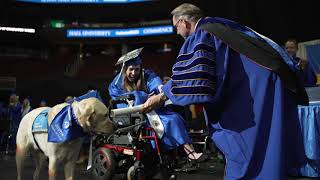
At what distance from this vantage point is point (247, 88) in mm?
1988

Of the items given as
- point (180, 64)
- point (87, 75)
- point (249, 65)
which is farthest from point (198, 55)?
point (87, 75)

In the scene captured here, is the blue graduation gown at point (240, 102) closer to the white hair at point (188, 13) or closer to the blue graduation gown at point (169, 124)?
the white hair at point (188, 13)

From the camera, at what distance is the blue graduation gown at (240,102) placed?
1.92 m

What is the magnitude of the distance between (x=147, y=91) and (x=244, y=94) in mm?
3108

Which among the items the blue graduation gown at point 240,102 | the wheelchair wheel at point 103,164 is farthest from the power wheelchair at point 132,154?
the blue graduation gown at point 240,102

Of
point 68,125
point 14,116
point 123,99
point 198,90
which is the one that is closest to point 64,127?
point 68,125

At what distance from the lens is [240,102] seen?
1991 millimetres

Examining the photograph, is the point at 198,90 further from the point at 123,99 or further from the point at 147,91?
the point at 147,91

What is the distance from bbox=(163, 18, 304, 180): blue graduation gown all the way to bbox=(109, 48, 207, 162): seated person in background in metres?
2.56

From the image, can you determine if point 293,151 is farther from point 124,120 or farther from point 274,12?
point 274,12

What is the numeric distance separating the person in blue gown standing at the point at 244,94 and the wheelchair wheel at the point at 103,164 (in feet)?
10.8

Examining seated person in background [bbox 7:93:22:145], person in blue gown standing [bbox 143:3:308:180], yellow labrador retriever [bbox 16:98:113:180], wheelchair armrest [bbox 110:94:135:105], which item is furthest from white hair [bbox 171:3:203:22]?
seated person in background [bbox 7:93:22:145]

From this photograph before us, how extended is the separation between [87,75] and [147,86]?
16707 millimetres

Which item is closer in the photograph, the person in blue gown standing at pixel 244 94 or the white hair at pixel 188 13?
the person in blue gown standing at pixel 244 94
